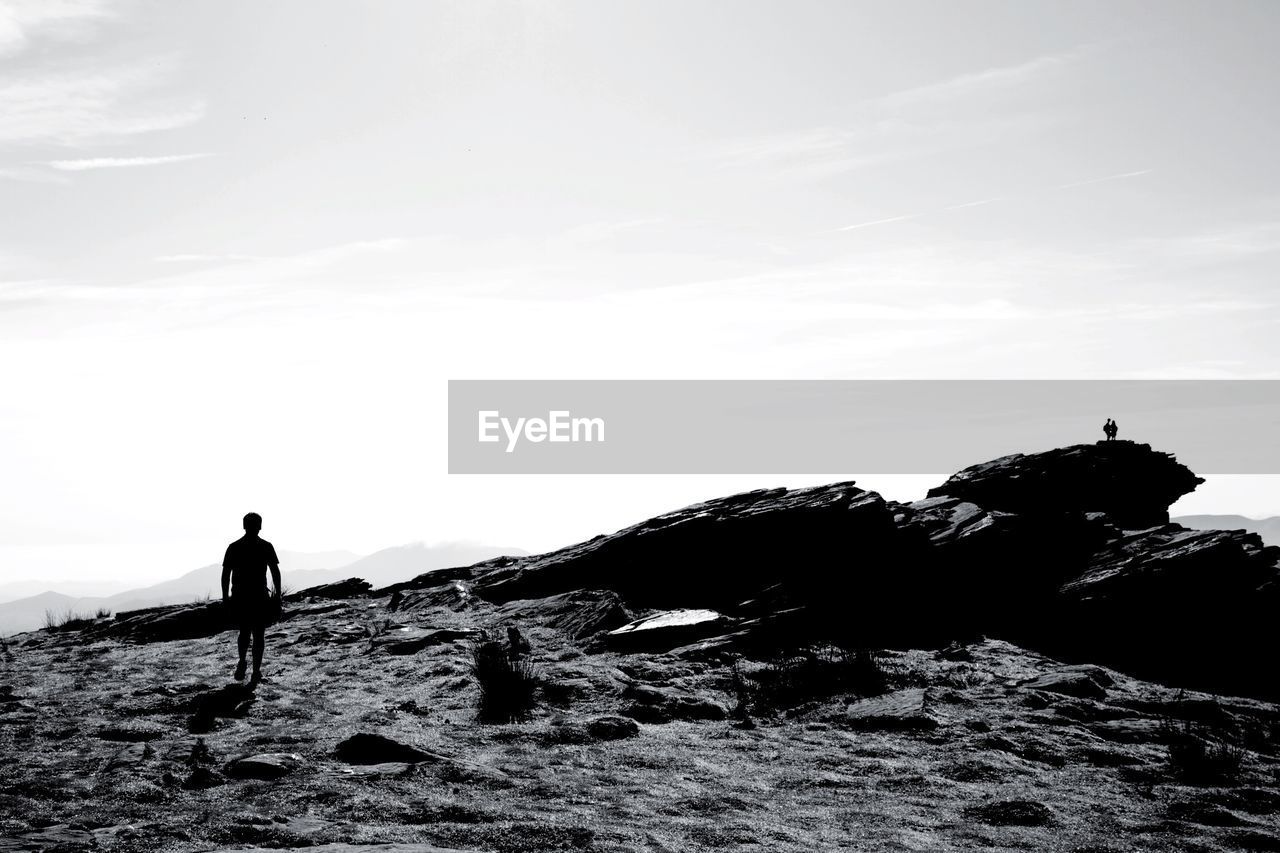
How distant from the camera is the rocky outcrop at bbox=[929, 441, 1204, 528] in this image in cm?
2561

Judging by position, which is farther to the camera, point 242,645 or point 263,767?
point 242,645

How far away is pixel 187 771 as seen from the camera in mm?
9109

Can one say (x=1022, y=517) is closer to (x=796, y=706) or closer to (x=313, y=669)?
(x=796, y=706)

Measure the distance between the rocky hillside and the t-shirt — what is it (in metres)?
1.53

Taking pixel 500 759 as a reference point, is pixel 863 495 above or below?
above

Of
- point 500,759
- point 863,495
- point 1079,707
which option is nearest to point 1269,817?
point 1079,707

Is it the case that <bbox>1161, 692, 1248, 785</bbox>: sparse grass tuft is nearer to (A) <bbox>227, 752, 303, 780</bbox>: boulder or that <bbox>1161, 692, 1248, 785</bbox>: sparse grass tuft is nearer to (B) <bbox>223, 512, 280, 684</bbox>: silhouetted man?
(A) <bbox>227, 752, 303, 780</bbox>: boulder

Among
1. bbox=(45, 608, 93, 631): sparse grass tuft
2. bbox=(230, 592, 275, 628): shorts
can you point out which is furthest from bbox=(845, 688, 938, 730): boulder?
bbox=(45, 608, 93, 631): sparse grass tuft

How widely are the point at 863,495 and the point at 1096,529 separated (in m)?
5.68

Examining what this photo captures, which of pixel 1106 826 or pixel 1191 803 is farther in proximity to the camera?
pixel 1191 803

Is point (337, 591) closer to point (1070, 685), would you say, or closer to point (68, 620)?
point (68, 620)

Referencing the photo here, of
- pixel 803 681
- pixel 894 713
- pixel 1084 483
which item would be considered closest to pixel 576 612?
pixel 803 681

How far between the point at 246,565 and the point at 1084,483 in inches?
897

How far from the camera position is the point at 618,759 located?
33.5ft
